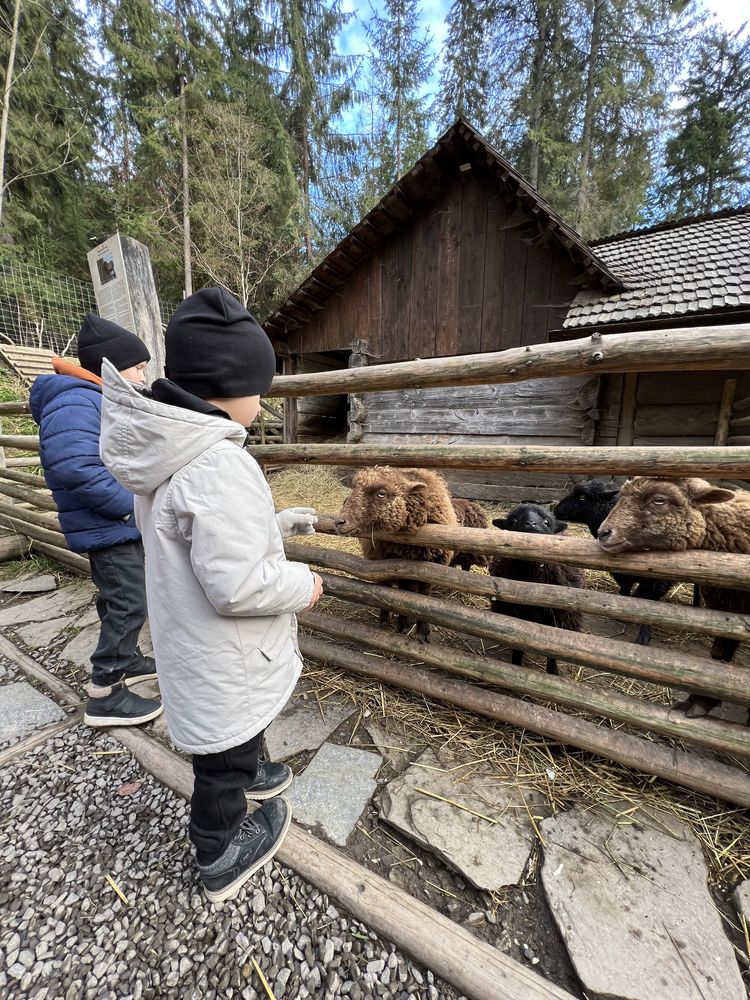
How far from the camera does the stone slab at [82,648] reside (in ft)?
10.00

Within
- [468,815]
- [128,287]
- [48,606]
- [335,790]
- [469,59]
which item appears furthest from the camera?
[469,59]

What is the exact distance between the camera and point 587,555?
2039 mm

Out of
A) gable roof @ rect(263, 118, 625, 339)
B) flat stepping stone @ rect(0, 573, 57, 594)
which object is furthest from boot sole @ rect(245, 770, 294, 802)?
gable roof @ rect(263, 118, 625, 339)

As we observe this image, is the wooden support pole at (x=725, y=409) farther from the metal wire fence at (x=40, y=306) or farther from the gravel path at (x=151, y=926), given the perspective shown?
the metal wire fence at (x=40, y=306)

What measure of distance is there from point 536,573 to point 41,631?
161 inches

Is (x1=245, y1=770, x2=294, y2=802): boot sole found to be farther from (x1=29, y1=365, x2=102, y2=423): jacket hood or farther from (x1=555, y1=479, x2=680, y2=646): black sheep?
(x1=555, y1=479, x2=680, y2=646): black sheep

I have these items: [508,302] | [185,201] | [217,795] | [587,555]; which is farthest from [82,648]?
[185,201]

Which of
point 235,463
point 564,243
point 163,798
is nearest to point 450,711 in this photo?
point 163,798

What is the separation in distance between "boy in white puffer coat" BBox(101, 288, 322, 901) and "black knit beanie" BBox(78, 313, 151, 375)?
1144 millimetres

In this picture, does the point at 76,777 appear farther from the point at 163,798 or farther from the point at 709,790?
the point at 709,790

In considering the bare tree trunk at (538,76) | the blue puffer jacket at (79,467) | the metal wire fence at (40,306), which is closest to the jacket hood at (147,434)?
the blue puffer jacket at (79,467)

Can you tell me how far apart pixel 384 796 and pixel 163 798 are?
1038 millimetres

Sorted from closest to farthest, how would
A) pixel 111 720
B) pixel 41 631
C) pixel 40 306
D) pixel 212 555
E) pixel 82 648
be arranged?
pixel 212 555 < pixel 111 720 < pixel 82 648 < pixel 41 631 < pixel 40 306

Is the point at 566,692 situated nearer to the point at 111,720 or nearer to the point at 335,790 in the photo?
the point at 335,790
